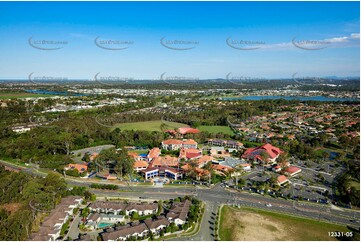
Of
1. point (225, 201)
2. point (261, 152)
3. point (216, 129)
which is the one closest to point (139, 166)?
point (225, 201)

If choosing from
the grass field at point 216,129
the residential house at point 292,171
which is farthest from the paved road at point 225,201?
the grass field at point 216,129

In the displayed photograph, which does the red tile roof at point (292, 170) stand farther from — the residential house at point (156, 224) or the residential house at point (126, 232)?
the residential house at point (126, 232)

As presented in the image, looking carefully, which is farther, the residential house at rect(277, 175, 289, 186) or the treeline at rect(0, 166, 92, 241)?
the residential house at rect(277, 175, 289, 186)

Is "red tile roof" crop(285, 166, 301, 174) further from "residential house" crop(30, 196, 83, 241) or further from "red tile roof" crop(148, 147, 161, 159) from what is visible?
"residential house" crop(30, 196, 83, 241)

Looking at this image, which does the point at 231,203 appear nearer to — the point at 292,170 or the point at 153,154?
the point at 292,170

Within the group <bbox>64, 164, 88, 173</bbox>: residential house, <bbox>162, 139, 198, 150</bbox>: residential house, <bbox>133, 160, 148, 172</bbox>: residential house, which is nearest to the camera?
<bbox>64, 164, 88, 173</bbox>: residential house

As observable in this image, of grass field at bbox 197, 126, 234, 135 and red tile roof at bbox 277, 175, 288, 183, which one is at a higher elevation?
grass field at bbox 197, 126, 234, 135

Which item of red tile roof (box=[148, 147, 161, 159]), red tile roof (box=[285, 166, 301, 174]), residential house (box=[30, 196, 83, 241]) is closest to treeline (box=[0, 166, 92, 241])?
residential house (box=[30, 196, 83, 241])
